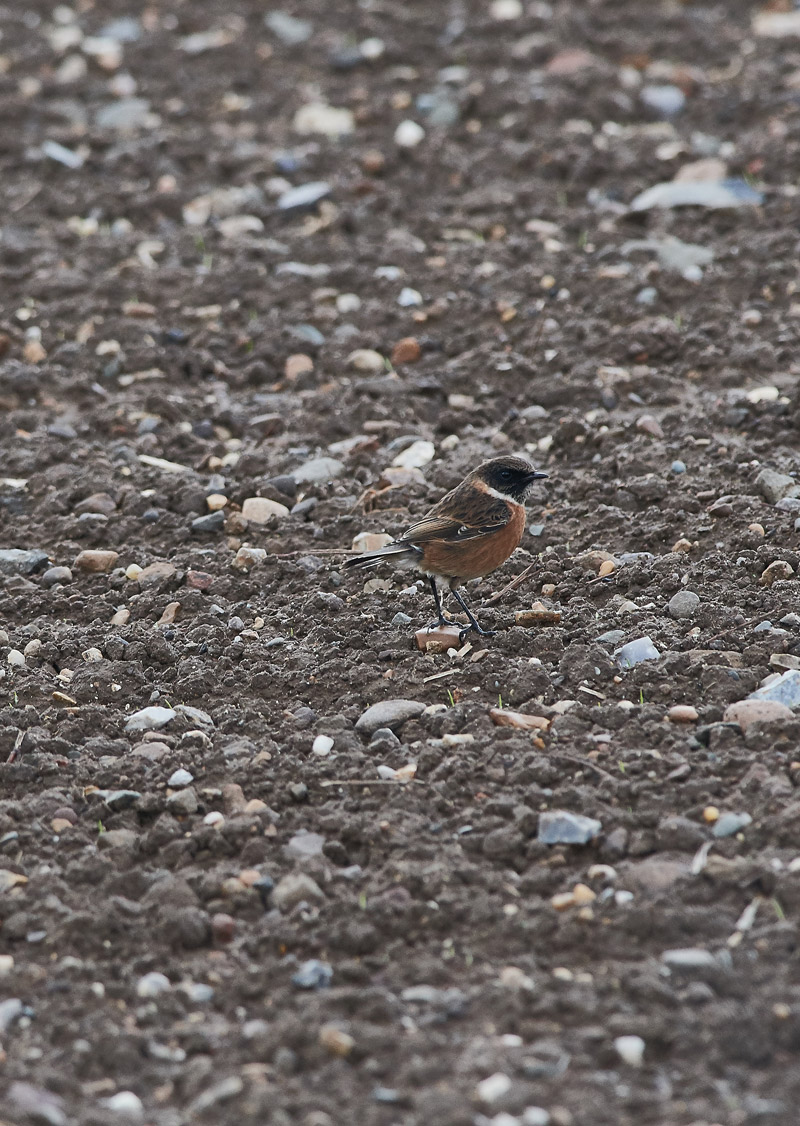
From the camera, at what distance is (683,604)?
539 cm

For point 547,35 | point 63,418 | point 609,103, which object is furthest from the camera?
point 547,35

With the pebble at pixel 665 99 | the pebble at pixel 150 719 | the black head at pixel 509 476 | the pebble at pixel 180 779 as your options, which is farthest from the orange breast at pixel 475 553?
the pebble at pixel 665 99

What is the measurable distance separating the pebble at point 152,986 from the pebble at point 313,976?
37 centimetres

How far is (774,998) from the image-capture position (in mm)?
3506

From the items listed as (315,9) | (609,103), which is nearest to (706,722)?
(609,103)

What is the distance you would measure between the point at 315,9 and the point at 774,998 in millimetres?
10867

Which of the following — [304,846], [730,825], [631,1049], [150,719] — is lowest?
[150,719]

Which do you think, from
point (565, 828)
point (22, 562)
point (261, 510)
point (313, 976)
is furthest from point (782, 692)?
point (22, 562)

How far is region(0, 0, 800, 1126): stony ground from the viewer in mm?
3602

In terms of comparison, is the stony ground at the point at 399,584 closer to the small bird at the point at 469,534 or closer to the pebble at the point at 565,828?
the pebble at the point at 565,828

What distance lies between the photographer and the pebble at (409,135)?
991cm

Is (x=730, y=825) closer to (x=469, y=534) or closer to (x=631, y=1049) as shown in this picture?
(x=631, y=1049)

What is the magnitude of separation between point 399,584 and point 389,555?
477 millimetres

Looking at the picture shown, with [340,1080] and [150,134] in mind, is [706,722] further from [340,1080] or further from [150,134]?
[150,134]
